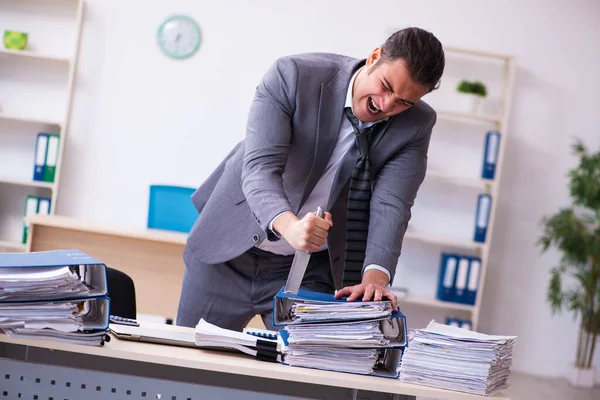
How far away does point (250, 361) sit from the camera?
161 centimetres

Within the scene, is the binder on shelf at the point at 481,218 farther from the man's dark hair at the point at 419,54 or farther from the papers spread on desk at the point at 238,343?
the papers spread on desk at the point at 238,343

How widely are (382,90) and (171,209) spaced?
8.85ft

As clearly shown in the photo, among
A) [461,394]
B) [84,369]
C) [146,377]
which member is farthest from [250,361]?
[461,394]

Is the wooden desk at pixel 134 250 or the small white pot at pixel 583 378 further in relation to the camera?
the small white pot at pixel 583 378

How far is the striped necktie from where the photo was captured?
1.99m

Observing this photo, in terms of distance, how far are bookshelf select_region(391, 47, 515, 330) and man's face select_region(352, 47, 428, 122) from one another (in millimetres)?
3675

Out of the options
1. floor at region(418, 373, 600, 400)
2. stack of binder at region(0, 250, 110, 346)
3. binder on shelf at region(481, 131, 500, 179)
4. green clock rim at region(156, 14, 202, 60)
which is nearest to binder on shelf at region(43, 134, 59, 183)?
green clock rim at region(156, 14, 202, 60)

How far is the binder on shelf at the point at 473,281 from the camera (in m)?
5.16

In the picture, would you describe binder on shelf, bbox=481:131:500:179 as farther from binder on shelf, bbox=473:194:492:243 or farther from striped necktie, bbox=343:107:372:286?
striped necktie, bbox=343:107:372:286

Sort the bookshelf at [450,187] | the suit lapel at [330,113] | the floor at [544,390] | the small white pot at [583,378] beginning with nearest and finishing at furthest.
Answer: the suit lapel at [330,113], the floor at [544,390], the small white pot at [583,378], the bookshelf at [450,187]

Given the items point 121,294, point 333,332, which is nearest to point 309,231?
point 333,332

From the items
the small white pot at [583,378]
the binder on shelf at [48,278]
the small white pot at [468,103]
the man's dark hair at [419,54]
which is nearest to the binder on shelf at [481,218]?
the small white pot at [468,103]

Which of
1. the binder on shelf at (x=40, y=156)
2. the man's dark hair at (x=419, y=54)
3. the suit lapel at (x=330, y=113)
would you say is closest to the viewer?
the man's dark hair at (x=419, y=54)

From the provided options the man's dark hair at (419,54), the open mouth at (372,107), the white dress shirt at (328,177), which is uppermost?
the man's dark hair at (419,54)
